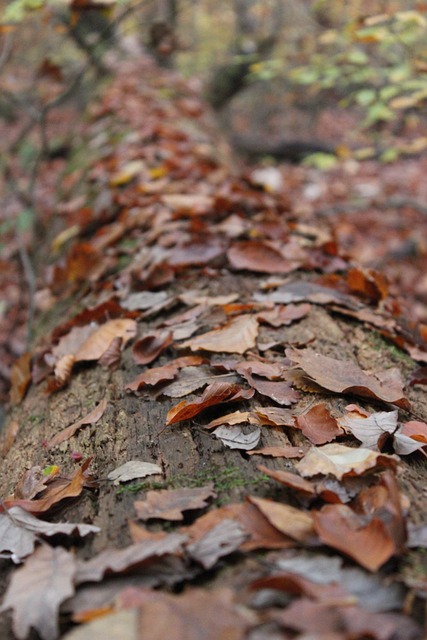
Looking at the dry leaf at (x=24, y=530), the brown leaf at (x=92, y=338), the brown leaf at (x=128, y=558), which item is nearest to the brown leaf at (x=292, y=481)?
the brown leaf at (x=128, y=558)

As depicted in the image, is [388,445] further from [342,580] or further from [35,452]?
[35,452]

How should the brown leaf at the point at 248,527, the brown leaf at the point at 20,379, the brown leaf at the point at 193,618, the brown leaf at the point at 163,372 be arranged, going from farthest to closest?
the brown leaf at the point at 20,379
the brown leaf at the point at 163,372
the brown leaf at the point at 248,527
the brown leaf at the point at 193,618

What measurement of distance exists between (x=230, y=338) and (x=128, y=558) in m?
0.88

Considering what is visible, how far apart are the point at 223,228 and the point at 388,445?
60.8 inches

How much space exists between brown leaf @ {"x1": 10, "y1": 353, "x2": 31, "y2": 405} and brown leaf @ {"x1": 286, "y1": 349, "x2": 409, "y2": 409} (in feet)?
3.31

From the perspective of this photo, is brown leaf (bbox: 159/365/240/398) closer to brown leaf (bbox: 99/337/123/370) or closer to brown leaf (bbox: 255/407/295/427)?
brown leaf (bbox: 255/407/295/427)

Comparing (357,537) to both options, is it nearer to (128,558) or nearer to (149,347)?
(128,558)

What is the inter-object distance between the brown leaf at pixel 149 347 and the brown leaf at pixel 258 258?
653 mm

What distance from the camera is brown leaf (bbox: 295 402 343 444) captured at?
1330 millimetres

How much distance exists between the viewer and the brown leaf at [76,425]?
157 centimetres

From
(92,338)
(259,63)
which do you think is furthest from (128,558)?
(259,63)

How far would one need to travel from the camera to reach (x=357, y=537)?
37.5 inches

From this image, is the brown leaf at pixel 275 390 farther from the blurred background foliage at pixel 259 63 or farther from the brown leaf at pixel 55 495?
the blurred background foliage at pixel 259 63

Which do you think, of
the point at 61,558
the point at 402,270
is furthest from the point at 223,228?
the point at 402,270
